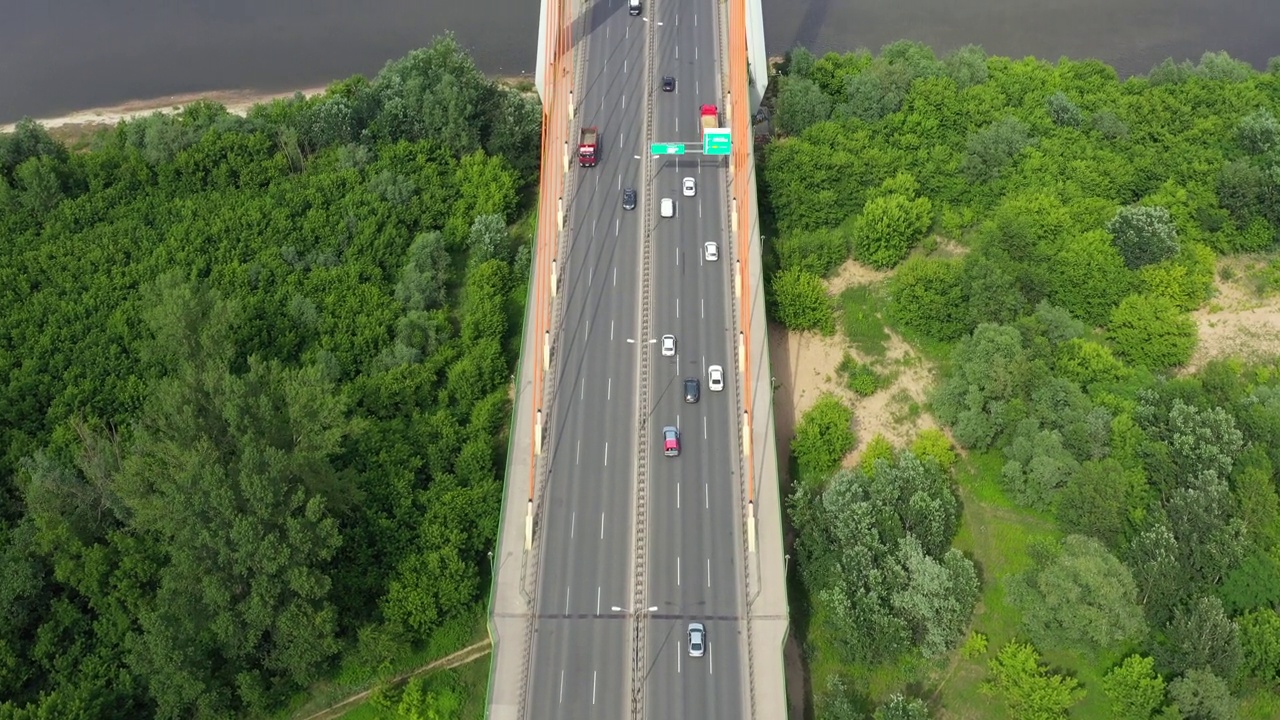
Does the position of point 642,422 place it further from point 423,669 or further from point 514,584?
point 423,669

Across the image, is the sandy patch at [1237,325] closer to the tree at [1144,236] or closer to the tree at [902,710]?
the tree at [1144,236]

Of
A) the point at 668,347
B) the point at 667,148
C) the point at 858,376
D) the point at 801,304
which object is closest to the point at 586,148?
the point at 667,148

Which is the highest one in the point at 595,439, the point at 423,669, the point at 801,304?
the point at 801,304

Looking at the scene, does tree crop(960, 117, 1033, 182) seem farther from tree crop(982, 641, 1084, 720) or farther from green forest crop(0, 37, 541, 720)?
tree crop(982, 641, 1084, 720)

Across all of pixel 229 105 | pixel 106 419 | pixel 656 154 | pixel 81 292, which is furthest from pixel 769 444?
pixel 229 105

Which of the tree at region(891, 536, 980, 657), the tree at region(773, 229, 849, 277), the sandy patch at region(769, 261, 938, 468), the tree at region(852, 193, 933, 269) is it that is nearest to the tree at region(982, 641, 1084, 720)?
the tree at region(891, 536, 980, 657)

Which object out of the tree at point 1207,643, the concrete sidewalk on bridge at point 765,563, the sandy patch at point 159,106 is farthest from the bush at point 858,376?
the sandy patch at point 159,106
